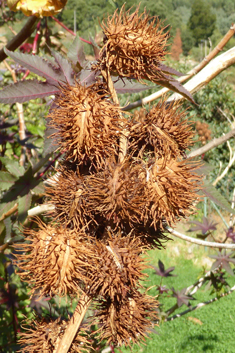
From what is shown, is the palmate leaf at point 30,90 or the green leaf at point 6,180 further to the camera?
the green leaf at point 6,180

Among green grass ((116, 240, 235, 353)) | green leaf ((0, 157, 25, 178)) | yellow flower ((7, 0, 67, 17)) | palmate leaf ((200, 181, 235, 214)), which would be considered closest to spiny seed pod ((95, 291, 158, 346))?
palmate leaf ((200, 181, 235, 214))

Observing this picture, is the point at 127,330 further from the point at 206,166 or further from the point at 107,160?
the point at 206,166

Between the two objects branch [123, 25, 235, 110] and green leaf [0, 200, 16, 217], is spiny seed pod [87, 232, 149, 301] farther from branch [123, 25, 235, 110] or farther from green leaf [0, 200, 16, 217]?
green leaf [0, 200, 16, 217]

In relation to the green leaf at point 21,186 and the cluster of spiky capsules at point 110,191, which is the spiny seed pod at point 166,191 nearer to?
the cluster of spiky capsules at point 110,191

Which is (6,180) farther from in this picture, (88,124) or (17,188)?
(88,124)

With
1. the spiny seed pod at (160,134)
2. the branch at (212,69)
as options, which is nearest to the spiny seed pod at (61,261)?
the spiny seed pod at (160,134)

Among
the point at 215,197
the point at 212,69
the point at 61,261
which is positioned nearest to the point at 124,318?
the point at 61,261

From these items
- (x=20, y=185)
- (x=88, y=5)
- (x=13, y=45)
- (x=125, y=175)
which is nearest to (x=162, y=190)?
(x=125, y=175)
